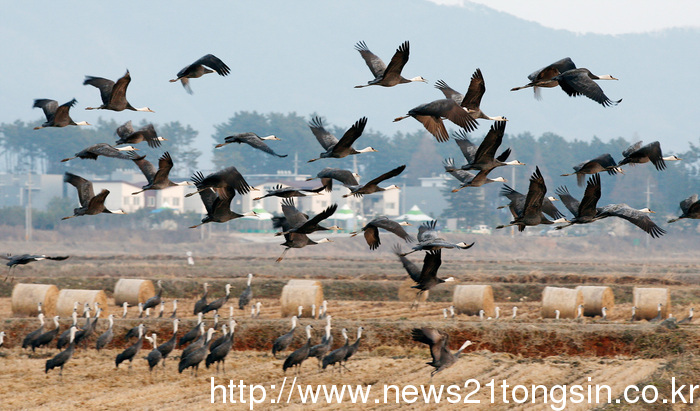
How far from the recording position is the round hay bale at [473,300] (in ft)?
110

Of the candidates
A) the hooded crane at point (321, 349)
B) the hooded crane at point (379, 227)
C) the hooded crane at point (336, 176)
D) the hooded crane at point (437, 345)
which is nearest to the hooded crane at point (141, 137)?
the hooded crane at point (336, 176)

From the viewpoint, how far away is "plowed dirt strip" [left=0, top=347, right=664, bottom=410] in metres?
19.2

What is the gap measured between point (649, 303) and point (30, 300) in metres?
21.2

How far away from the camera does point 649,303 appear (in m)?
32.0

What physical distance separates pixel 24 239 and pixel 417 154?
73.9 m

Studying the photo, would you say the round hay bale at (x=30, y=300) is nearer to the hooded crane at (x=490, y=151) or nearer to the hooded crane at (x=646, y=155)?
the hooded crane at (x=490, y=151)

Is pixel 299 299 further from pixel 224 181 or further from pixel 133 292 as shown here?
pixel 224 181

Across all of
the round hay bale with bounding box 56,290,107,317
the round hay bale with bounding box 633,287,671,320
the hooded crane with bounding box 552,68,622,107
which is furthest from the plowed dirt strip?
the round hay bale with bounding box 633,287,671,320

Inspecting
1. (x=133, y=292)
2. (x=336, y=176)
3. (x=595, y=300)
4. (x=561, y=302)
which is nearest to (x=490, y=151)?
(x=336, y=176)

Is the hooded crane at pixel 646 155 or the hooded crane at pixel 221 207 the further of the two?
the hooded crane at pixel 221 207

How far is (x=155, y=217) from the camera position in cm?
11206

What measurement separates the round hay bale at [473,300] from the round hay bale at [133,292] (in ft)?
38.3

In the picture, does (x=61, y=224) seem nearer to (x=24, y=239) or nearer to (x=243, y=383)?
(x=24, y=239)

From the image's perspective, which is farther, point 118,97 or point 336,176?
point 118,97
